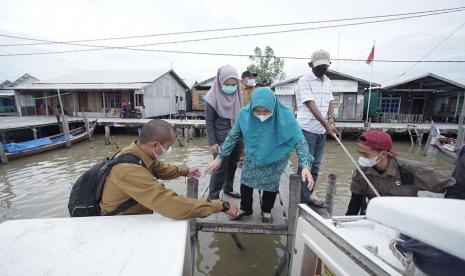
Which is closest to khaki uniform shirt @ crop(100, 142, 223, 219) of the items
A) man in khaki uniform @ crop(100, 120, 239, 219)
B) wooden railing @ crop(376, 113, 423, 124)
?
man in khaki uniform @ crop(100, 120, 239, 219)

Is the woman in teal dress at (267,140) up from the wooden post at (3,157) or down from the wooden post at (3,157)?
up

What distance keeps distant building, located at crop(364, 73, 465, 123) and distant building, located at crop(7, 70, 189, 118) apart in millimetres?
17187

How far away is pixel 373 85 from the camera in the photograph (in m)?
19.6

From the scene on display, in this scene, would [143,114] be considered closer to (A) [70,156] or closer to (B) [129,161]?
(A) [70,156]

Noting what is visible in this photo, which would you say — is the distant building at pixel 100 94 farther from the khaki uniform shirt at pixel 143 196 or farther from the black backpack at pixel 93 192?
the khaki uniform shirt at pixel 143 196

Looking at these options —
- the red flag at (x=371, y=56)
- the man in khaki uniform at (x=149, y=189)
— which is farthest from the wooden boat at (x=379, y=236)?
the red flag at (x=371, y=56)

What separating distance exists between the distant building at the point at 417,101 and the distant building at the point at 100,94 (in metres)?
17.2

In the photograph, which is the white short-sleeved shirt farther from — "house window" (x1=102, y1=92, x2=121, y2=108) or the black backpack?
"house window" (x1=102, y1=92, x2=121, y2=108)

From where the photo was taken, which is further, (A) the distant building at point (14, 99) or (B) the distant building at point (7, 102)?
(B) the distant building at point (7, 102)

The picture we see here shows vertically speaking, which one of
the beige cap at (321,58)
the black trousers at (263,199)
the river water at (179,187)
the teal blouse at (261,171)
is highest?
the beige cap at (321,58)

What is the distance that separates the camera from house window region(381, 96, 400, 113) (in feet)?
67.4

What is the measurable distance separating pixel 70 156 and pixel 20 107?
1505 cm

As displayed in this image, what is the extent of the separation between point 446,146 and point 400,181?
11271 mm

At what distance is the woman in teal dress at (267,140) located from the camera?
2533 mm
